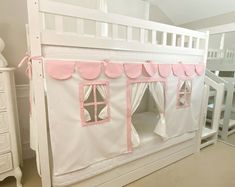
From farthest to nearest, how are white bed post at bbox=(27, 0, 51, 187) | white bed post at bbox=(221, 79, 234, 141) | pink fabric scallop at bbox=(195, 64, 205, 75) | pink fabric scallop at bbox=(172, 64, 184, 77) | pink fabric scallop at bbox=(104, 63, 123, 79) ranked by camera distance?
white bed post at bbox=(221, 79, 234, 141), pink fabric scallop at bbox=(195, 64, 205, 75), pink fabric scallop at bbox=(172, 64, 184, 77), pink fabric scallop at bbox=(104, 63, 123, 79), white bed post at bbox=(27, 0, 51, 187)

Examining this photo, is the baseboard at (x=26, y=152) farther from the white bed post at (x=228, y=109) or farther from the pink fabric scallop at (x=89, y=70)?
the white bed post at (x=228, y=109)

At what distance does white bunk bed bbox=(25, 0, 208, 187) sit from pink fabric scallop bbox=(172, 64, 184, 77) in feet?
0.26

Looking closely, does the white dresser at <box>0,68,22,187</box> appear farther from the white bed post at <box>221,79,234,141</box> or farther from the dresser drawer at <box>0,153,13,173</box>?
the white bed post at <box>221,79,234,141</box>

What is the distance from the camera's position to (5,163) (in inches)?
61.5

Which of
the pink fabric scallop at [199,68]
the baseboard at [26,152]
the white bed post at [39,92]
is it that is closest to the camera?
the white bed post at [39,92]

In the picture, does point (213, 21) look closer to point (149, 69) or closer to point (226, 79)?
point (226, 79)

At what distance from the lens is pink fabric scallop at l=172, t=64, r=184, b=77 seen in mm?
1822

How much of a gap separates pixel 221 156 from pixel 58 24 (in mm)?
2557

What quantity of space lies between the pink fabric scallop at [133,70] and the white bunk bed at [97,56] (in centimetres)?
8

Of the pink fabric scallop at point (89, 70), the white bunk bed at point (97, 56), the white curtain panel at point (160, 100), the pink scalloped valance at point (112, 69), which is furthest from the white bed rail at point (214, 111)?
the pink fabric scallop at point (89, 70)

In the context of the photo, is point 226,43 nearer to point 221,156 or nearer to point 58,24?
point 221,156

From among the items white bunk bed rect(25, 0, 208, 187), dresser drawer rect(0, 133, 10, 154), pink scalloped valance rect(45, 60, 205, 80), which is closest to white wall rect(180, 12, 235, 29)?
white bunk bed rect(25, 0, 208, 187)

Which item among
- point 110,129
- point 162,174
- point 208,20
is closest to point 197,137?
point 162,174

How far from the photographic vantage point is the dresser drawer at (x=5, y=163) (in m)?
1.54
